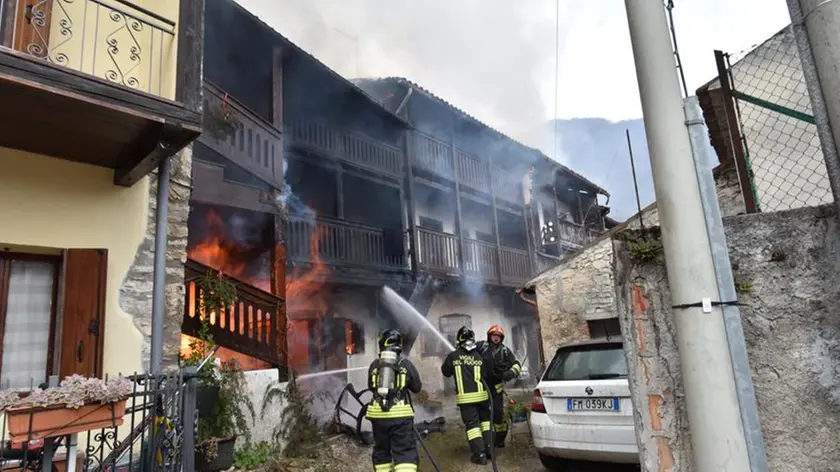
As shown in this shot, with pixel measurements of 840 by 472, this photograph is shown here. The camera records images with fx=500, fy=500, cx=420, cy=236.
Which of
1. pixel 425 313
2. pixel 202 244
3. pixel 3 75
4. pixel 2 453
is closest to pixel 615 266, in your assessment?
pixel 2 453

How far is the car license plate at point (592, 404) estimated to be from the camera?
16.8 ft

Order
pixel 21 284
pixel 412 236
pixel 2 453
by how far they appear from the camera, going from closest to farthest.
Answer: pixel 2 453
pixel 21 284
pixel 412 236

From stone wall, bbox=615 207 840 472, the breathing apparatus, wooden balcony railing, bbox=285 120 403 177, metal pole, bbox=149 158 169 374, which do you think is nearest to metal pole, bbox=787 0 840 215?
stone wall, bbox=615 207 840 472

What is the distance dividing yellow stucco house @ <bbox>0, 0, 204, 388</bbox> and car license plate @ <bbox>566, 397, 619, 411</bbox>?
4.48 metres

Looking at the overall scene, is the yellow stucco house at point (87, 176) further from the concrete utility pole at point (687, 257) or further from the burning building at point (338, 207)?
the concrete utility pole at point (687, 257)

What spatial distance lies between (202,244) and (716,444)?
9.59 meters

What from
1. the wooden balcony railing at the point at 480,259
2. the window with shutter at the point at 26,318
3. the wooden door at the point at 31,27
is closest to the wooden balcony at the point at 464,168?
the wooden balcony railing at the point at 480,259

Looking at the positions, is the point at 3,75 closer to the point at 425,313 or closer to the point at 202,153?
the point at 202,153

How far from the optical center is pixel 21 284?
4.82 meters

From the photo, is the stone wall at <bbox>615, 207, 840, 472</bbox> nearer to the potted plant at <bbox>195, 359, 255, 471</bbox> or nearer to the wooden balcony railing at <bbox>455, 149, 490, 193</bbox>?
the potted plant at <bbox>195, 359, 255, 471</bbox>

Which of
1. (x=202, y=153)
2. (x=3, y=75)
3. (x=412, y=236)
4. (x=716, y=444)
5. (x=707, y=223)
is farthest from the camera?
(x=412, y=236)

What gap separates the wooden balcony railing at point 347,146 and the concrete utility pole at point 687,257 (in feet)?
31.2

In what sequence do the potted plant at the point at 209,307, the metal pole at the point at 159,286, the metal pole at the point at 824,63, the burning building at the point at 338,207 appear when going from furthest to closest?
the burning building at the point at 338,207 < the potted plant at the point at 209,307 < the metal pole at the point at 159,286 < the metal pole at the point at 824,63

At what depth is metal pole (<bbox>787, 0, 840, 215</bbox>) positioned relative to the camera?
199cm
